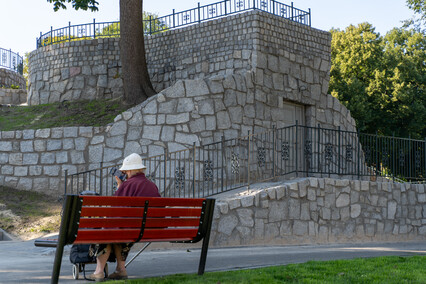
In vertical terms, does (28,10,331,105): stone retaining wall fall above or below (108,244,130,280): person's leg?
above

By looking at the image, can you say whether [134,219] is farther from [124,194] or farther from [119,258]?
[119,258]

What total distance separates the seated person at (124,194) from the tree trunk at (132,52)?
34.8 ft

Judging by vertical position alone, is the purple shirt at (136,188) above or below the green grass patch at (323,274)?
above

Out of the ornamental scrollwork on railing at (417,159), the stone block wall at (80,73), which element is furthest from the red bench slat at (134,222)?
the stone block wall at (80,73)

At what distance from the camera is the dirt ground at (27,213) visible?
1146 cm

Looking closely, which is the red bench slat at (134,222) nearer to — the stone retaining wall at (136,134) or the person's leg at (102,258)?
the person's leg at (102,258)

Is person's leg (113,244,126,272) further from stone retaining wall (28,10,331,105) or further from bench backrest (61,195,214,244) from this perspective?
stone retaining wall (28,10,331,105)

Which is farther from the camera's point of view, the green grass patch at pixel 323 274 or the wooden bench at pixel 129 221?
the green grass patch at pixel 323 274

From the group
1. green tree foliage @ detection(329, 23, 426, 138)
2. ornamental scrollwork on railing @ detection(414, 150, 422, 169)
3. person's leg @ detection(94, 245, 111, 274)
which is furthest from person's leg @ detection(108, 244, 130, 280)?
green tree foliage @ detection(329, 23, 426, 138)

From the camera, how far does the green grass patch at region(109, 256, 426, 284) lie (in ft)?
17.8

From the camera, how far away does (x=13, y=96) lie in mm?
21266

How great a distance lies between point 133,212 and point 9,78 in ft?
70.7

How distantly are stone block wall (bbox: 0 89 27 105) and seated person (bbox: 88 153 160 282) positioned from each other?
16.6 meters

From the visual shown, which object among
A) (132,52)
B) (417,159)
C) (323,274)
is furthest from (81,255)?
(132,52)
